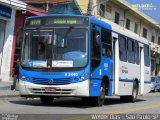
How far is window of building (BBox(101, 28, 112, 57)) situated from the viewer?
18.3m

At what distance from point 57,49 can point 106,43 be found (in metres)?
2.53

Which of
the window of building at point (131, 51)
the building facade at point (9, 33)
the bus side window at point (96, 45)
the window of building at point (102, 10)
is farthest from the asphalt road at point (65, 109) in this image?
the window of building at point (102, 10)

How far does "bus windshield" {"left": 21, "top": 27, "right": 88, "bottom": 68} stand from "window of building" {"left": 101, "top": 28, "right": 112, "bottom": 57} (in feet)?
4.71

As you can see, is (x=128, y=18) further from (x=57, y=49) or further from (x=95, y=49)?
(x=57, y=49)

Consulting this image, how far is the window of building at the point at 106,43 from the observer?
59.9 feet

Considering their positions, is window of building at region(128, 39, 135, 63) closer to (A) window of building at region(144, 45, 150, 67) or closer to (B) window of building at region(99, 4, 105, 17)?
(A) window of building at region(144, 45, 150, 67)

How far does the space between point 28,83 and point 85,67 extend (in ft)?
7.06

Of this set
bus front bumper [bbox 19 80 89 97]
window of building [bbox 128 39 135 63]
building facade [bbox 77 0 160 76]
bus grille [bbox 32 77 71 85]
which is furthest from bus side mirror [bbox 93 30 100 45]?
building facade [bbox 77 0 160 76]

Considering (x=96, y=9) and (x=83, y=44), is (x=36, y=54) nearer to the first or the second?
(x=83, y=44)

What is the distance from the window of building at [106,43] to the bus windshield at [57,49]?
143cm

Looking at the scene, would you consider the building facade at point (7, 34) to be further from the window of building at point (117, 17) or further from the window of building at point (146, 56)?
the window of building at point (117, 17)

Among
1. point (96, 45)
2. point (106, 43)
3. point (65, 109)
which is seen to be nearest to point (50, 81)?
point (65, 109)

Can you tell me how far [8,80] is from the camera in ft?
101

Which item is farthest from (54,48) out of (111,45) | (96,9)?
(96,9)
